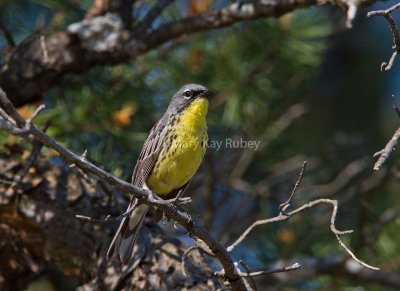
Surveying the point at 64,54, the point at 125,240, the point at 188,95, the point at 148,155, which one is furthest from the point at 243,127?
the point at 125,240

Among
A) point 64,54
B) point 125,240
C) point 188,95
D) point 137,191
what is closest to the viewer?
point 137,191

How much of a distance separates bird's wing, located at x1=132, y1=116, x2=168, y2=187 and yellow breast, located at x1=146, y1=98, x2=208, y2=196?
0.04 meters

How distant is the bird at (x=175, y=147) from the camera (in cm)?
367

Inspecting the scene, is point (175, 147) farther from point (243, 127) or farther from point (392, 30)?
point (392, 30)

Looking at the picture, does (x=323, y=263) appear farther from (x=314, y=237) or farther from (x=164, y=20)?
(x=164, y=20)

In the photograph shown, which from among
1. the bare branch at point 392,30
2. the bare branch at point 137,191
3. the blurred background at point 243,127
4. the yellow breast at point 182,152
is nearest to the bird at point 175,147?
the yellow breast at point 182,152

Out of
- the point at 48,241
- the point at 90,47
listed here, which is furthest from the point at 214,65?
the point at 48,241

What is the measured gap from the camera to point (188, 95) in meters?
3.90

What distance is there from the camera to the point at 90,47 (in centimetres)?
365

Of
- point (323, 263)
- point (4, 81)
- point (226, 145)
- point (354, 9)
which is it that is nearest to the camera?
point (354, 9)

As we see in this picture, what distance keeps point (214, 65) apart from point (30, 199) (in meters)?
1.50

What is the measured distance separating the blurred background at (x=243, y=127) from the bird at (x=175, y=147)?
13 centimetres

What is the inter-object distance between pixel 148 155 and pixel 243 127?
872 mm

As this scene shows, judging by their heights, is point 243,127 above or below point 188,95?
below
